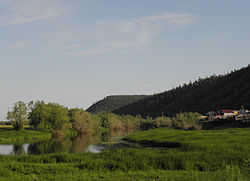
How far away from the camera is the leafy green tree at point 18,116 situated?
343 ft

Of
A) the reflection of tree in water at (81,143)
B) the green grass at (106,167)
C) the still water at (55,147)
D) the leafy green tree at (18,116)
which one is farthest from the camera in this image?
the leafy green tree at (18,116)

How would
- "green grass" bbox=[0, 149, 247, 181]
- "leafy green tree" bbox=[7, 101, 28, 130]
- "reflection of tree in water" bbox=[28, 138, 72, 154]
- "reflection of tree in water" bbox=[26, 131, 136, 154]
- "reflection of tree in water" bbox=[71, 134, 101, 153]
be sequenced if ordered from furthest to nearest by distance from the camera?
"leafy green tree" bbox=[7, 101, 28, 130], "reflection of tree in water" bbox=[71, 134, 101, 153], "reflection of tree in water" bbox=[26, 131, 136, 154], "reflection of tree in water" bbox=[28, 138, 72, 154], "green grass" bbox=[0, 149, 247, 181]

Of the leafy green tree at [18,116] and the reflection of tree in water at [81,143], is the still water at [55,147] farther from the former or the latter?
the leafy green tree at [18,116]

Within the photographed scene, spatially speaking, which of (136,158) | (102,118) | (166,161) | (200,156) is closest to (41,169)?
(136,158)

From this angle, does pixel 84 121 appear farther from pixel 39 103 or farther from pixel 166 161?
pixel 166 161

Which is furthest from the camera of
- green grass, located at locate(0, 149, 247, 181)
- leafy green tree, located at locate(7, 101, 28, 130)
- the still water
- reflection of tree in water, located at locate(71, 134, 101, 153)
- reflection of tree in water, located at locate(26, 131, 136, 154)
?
leafy green tree, located at locate(7, 101, 28, 130)

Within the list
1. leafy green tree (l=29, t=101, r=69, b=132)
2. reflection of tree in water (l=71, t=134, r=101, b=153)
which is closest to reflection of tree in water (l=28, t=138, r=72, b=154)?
reflection of tree in water (l=71, t=134, r=101, b=153)

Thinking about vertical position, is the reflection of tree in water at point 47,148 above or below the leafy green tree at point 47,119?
below

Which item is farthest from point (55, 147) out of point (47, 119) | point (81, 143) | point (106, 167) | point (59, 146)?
point (47, 119)

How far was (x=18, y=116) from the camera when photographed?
106 metres

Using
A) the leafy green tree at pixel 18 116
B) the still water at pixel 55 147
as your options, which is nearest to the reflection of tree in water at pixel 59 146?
the still water at pixel 55 147

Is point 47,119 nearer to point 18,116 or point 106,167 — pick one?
point 18,116

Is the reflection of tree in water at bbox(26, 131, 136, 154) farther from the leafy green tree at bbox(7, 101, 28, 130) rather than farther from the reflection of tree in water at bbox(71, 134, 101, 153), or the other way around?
the leafy green tree at bbox(7, 101, 28, 130)

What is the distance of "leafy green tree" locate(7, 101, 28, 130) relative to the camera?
104438 millimetres
